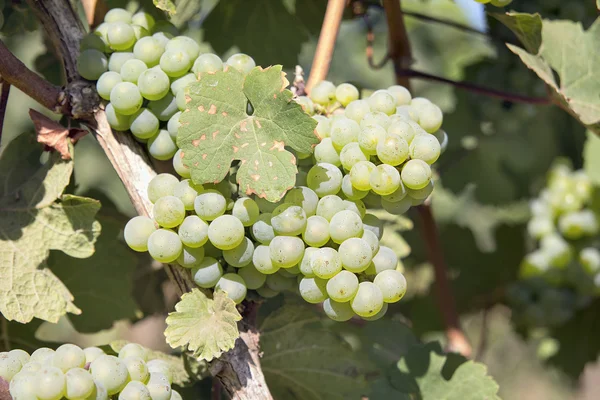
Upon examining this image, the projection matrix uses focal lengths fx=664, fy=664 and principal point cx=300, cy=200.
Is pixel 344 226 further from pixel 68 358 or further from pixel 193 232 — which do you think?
pixel 68 358

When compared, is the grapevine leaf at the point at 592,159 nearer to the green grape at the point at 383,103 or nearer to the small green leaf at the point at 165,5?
the green grape at the point at 383,103

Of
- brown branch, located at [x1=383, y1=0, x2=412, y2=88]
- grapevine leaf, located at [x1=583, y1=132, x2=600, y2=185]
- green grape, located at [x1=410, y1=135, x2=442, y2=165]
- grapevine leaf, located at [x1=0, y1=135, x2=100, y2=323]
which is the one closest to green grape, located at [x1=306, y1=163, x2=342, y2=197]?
green grape, located at [x1=410, y1=135, x2=442, y2=165]

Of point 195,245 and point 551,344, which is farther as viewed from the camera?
point 551,344

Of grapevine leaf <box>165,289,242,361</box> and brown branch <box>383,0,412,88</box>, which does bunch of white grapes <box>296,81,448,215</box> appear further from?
brown branch <box>383,0,412,88</box>

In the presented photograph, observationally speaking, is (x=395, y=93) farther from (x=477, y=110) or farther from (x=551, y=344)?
(x=551, y=344)

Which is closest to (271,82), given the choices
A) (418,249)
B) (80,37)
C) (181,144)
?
(181,144)

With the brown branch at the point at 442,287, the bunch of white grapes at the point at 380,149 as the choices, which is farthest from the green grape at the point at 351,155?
the brown branch at the point at 442,287
